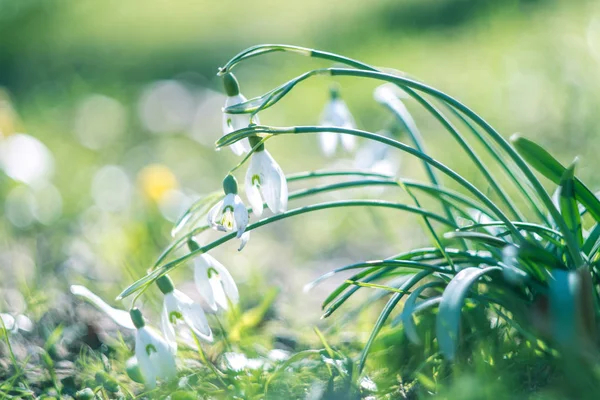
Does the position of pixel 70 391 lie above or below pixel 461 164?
below

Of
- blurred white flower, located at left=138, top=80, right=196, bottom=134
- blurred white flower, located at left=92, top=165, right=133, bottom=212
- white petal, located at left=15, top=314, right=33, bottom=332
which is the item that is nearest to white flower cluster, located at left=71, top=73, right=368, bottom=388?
white petal, located at left=15, top=314, right=33, bottom=332

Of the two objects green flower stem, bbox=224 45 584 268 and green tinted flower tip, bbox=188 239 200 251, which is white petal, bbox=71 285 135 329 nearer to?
green tinted flower tip, bbox=188 239 200 251

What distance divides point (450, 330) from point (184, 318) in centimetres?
47

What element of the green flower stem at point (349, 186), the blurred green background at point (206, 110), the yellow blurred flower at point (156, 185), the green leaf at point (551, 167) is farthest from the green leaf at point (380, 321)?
the yellow blurred flower at point (156, 185)

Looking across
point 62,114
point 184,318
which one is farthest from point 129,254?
point 62,114

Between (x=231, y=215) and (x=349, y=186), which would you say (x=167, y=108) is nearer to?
(x=349, y=186)

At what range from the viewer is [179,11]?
6090 mm

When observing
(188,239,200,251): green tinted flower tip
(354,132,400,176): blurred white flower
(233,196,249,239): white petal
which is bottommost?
(188,239,200,251): green tinted flower tip

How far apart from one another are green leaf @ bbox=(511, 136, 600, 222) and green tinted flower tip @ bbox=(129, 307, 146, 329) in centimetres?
68

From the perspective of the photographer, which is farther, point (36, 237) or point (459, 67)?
point (459, 67)

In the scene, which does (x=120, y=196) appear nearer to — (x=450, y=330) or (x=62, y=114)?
(x=62, y=114)

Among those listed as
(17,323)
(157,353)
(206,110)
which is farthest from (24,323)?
(206,110)

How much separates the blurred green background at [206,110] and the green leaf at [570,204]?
780 millimetres

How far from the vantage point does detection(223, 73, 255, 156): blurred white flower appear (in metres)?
1.23
